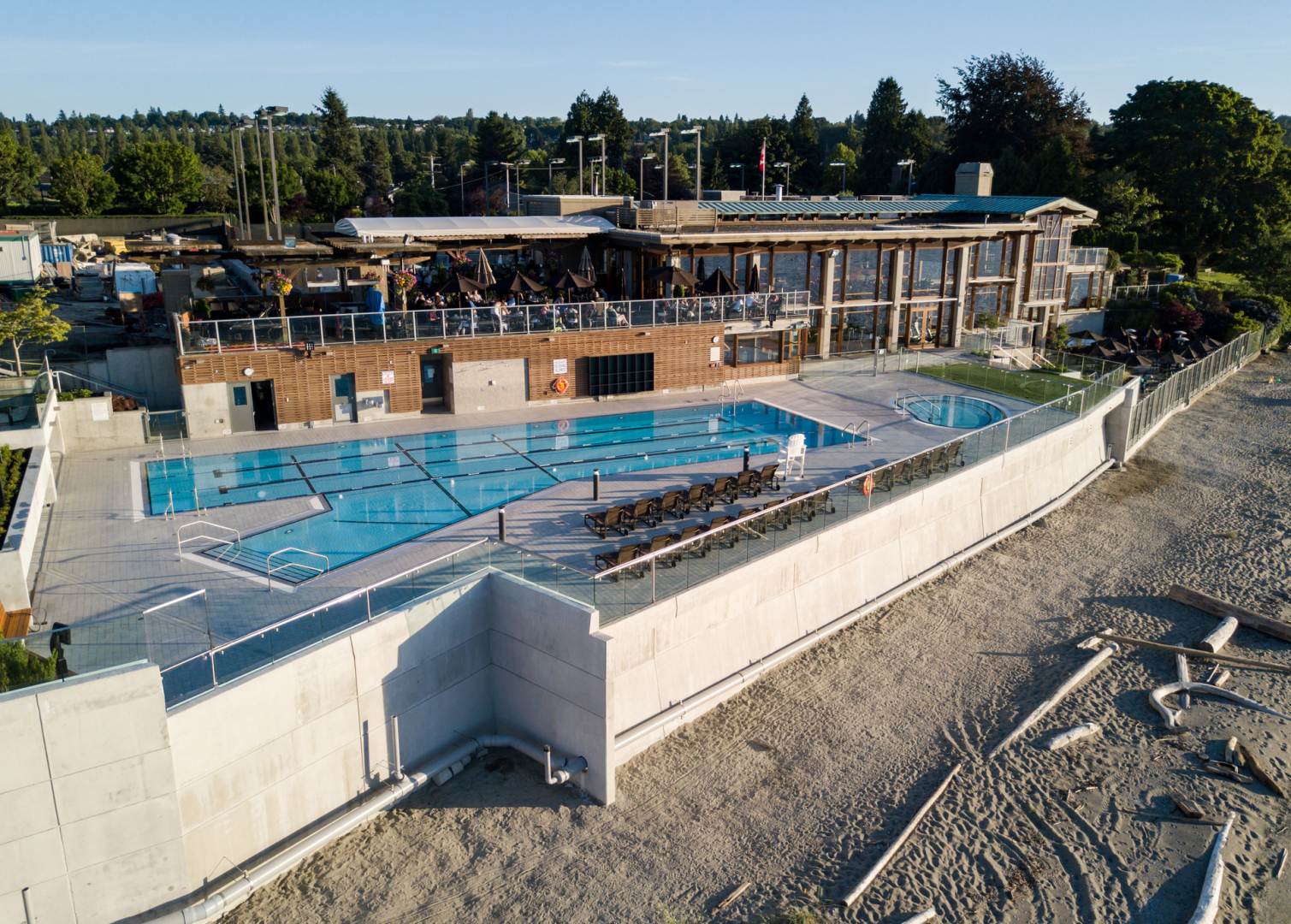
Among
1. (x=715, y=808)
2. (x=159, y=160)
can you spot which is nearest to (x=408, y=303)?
(x=715, y=808)

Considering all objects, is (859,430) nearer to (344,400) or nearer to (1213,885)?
(344,400)

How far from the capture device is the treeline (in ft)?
185

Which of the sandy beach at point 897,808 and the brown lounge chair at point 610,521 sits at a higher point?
the brown lounge chair at point 610,521

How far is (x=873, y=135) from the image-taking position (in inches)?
3386

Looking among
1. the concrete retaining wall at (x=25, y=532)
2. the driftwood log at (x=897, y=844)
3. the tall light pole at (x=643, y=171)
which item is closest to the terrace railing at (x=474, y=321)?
the concrete retaining wall at (x=25, y=532)

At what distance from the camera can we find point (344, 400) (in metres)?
27.6

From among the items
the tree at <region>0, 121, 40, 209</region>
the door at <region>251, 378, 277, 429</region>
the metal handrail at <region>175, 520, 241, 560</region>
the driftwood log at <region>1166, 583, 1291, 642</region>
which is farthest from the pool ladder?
the tree at <region>0, 121, 40, 209</region>

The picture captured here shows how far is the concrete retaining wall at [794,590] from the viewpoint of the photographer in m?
15.7

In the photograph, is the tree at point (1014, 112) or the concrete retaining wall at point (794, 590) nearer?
the concrete retaining wall at point (794, 590)

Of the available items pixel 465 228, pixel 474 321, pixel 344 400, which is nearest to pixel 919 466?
pixel 474 321

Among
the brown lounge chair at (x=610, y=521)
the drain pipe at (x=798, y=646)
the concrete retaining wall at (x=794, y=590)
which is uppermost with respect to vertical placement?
the brown lounge chair at (x=610, y=521)

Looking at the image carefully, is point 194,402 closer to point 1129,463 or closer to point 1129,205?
point 1129,463

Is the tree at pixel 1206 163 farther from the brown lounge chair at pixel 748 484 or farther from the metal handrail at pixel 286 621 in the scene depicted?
the metal handrail at pixel 286 621

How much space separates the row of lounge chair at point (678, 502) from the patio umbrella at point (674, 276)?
37.4ft
